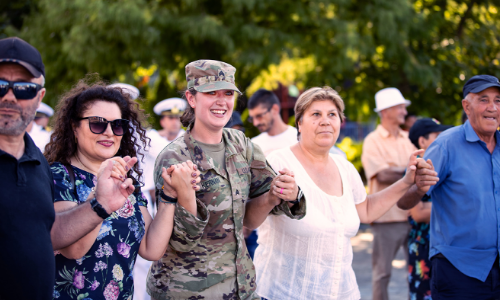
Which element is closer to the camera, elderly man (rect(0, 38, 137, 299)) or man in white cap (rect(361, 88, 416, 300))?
elderly man (rect(0, 38, 137, 299))

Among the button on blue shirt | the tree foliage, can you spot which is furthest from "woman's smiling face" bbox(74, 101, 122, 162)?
the tree foliage

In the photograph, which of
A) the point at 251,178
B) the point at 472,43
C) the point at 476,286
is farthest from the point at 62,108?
the point at 472,43

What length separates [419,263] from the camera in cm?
437

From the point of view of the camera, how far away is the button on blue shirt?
319cm

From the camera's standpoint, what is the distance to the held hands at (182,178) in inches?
87.8

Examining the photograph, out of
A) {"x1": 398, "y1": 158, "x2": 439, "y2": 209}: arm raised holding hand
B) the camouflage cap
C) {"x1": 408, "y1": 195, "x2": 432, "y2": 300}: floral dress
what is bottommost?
{"x1": 408, "y1": 195, "x2": 432, "y2": 300}: floral dress

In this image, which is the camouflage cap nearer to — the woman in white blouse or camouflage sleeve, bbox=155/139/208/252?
camouflage sleeve, bbox=155/139/208/252

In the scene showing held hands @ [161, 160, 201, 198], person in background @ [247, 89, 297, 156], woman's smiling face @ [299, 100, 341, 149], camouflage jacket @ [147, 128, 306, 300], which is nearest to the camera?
held hands @ [161, 160, 201, 198]

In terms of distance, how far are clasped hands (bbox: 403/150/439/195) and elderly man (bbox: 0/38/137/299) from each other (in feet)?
7.77

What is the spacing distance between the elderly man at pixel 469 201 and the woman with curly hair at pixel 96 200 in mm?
1914

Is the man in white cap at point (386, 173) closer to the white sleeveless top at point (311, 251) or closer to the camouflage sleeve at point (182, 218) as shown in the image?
the white sleeveless top at point (311, 251)

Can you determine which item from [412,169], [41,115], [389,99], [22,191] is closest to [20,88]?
[22,191]

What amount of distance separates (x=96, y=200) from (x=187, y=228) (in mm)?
535

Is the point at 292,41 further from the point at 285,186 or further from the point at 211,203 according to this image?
the point at 211,203
